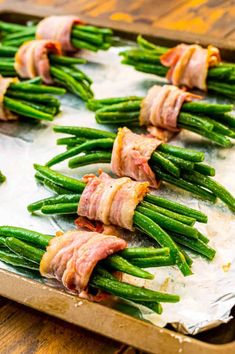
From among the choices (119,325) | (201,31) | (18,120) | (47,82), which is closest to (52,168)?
(18,120)

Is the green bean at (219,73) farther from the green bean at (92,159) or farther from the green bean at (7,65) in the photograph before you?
the green bean at (7,65)

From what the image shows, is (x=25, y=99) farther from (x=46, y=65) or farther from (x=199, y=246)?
(x=199, y=246)

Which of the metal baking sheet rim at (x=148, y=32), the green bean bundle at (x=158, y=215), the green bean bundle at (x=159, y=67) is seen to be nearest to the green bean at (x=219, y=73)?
the green bean bundle at (x=159, y=67)

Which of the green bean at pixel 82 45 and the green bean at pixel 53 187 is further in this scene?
the green bean at pixel 82 45

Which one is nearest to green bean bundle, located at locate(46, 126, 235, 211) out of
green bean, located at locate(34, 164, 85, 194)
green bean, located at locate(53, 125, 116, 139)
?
green bean, located at locate(53, 125, 116, 139)

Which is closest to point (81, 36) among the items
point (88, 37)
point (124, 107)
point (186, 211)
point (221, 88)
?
point (88, 37)

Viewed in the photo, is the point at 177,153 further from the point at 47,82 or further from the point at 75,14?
the point at 75,14

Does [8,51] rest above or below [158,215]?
above
